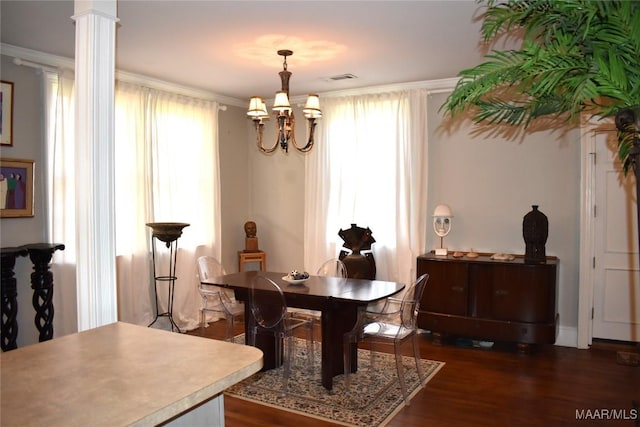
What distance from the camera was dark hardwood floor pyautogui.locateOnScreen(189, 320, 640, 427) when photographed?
3186 mm

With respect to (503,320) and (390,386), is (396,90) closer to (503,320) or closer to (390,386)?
(503,320)

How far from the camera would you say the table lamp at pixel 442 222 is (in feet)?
16.4

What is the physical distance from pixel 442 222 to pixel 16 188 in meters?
3.93

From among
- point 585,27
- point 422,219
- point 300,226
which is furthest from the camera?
point 300,226

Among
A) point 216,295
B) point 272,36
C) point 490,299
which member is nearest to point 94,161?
point 272,36

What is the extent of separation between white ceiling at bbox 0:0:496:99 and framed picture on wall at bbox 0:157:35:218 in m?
0.96

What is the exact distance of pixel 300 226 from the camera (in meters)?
6.17

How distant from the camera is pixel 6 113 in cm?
398

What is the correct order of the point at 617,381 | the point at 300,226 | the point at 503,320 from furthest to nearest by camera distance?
the point at 300,226, the point at 503,320, the point at 617,381

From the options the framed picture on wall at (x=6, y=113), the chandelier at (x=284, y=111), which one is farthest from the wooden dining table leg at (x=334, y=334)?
the framed picture on wall at (x=6, y=113)

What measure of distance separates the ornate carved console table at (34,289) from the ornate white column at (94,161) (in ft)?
6.95

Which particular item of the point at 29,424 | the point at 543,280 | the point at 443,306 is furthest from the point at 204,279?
the point at 29,424

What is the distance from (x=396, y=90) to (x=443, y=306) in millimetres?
2351

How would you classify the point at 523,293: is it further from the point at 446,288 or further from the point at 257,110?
the point at 257,110
